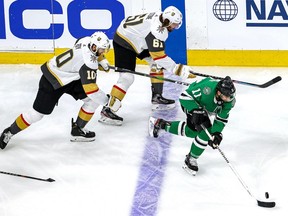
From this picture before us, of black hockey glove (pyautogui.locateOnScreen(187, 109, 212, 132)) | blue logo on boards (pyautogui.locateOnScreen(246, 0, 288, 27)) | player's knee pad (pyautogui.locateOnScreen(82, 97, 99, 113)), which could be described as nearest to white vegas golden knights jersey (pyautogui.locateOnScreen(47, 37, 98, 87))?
player's knee pad (pyautogui.locateOnScreen(82, 97, 99, 113))

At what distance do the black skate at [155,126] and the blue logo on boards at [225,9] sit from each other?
168 cm

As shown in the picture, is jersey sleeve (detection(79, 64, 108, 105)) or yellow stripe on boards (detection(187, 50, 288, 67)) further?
yellow stripe on boards (detection(187, 50, 288, 67))

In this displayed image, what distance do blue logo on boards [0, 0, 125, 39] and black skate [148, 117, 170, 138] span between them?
1.67m

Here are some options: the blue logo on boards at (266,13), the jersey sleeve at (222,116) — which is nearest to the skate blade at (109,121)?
the jersey sleeve at (222,116)

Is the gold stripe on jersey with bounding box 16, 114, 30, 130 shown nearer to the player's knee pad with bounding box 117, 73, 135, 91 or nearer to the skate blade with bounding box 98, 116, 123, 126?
the skate blade with bounding box 98, 116, 123, 126

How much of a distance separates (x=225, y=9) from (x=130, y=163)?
6.89 feet

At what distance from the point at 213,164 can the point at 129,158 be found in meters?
0.58

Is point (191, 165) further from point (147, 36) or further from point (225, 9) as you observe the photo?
point (225, 9)

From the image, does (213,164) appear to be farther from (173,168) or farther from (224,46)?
(224,46)

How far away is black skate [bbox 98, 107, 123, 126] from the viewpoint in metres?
5.84

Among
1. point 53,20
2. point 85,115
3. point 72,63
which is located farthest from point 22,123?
point 53,20

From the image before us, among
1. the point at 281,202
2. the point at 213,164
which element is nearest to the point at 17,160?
the point at 213,164

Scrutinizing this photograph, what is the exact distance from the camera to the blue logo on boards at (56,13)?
22.5 ft

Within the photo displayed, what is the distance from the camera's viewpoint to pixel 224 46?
6.86 metres
